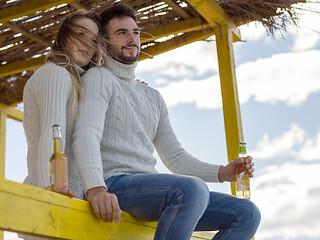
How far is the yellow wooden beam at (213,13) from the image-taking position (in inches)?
177

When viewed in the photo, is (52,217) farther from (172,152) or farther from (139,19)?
(139,19)

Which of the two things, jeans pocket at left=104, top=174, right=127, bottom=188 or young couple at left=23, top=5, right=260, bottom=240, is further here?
jeans pocket at left=104, top=174, right=127, bottom=188

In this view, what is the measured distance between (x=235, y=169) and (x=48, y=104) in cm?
100

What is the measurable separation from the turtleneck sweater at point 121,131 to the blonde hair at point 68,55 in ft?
0.12

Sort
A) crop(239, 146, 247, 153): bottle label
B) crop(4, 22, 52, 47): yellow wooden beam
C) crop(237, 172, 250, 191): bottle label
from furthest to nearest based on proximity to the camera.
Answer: crop(4, 22, 52, 47): yellow wooden beam → crop(239, 146, 247, 153): bottle label → crop(237, 172, 250, 191): bottle label

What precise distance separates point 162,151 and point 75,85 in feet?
2.29

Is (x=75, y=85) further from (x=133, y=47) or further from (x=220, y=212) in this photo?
(x=220, y=212)

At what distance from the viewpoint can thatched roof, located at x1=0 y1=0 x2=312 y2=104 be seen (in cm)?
468

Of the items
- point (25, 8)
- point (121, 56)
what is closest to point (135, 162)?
point (121, 56)

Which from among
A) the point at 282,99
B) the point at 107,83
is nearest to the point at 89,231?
the point at 107,83

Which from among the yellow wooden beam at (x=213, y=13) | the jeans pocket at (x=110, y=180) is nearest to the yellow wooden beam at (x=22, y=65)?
the yellow wooden beam at (x=213, y=13)

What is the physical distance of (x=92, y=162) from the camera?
2586 millimetres

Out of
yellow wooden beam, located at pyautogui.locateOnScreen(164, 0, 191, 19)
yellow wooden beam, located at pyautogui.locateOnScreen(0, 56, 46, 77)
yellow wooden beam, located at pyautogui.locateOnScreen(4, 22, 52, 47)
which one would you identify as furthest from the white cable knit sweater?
yellow wooden beam, located at pyautogui.locateOnScreen(0, 56, 46, 77)

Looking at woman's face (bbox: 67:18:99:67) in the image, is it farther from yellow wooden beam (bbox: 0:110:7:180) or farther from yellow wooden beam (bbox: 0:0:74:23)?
yellow wooden beam (bbox: 0:110:7:180)
